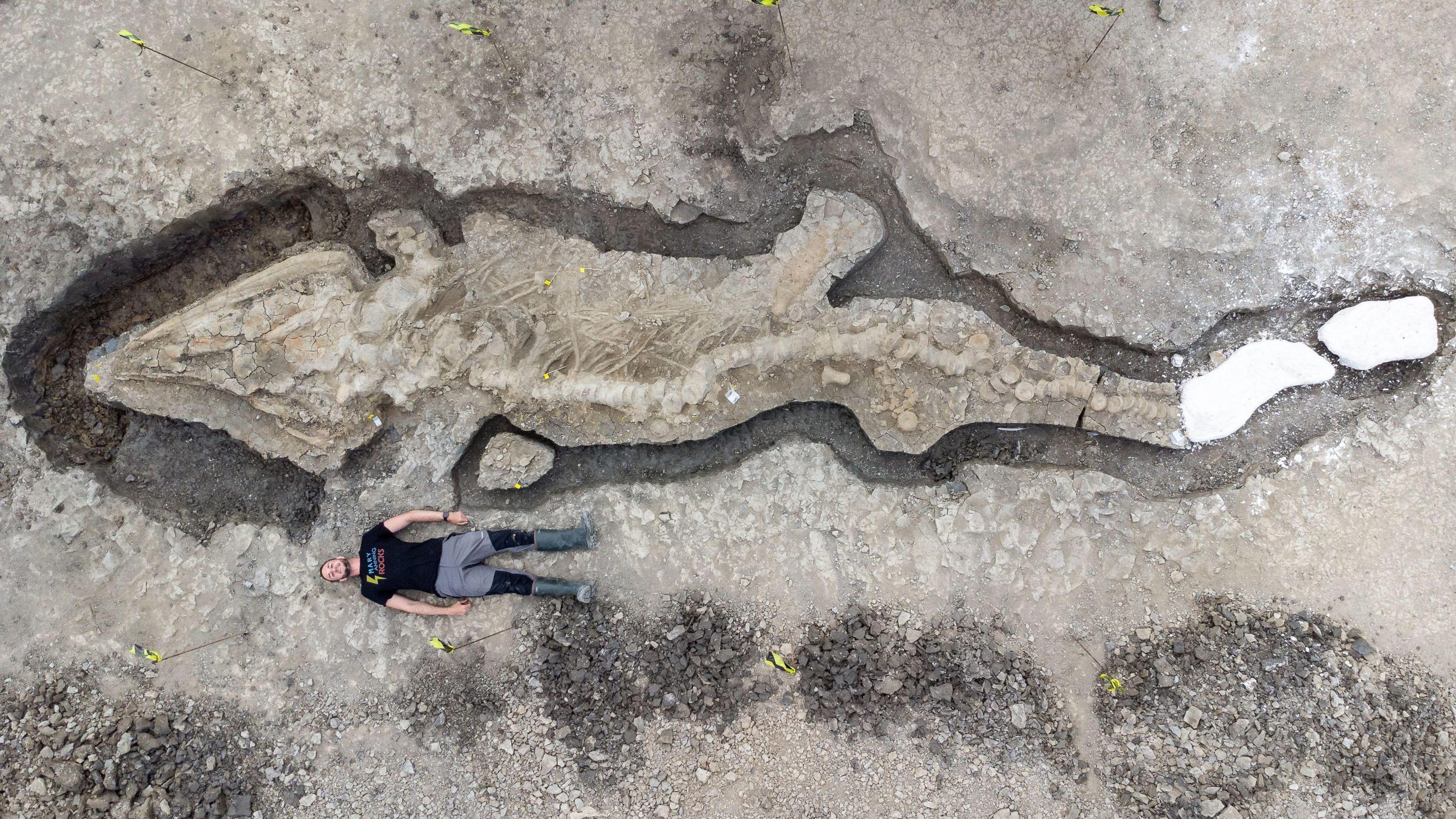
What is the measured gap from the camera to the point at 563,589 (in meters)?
4.51

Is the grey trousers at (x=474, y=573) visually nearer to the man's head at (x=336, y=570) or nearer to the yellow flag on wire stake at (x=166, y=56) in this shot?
the man's head at (x=336, y=570)

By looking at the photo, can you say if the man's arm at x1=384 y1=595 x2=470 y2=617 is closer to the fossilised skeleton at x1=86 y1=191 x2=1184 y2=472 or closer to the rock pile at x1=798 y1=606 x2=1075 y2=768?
the fossilised skeleton at x1=86 y1=191 x2=1184 y2=472

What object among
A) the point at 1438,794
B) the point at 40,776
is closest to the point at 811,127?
the point at 1438,794

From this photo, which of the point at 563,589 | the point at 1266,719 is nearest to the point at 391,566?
the point at 563,589

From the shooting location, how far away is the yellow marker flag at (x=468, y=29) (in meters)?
4.51

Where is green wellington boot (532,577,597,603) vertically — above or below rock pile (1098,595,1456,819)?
above

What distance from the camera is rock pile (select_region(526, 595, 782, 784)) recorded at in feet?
14.7

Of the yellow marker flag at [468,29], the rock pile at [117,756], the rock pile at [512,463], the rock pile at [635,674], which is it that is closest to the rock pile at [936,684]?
the rock pile at [635,674]

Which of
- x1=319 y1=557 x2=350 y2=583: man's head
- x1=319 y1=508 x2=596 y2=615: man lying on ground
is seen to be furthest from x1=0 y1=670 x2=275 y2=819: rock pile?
x1=319 y1=508 x2=596 y2=615: man lying on ground

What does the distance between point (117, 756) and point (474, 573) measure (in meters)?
2.34

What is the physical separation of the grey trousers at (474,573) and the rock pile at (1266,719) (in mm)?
3527

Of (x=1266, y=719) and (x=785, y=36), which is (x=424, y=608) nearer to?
(x=785, y=36)

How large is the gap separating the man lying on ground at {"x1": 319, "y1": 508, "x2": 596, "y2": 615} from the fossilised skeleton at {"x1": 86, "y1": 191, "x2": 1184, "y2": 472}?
538 mm

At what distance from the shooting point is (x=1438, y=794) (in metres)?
4.16
